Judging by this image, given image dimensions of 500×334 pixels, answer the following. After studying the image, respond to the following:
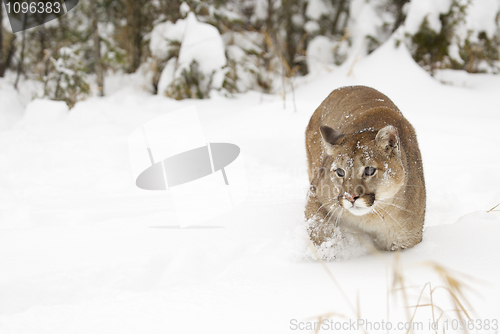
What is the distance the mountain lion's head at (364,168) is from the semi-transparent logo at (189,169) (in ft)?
3.67

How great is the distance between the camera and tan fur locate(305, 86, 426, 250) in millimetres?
2162

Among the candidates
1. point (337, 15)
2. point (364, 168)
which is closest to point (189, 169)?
point (364, 168)

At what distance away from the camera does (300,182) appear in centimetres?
405

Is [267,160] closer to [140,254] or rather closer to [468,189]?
[468,189]

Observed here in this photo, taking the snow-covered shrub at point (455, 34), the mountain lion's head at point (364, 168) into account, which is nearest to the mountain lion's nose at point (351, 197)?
the mountain lion's head at point (364, 168)

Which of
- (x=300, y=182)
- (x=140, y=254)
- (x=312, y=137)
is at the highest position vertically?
(x=312, y=137)

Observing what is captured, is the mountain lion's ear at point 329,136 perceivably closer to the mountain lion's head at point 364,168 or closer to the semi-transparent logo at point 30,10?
the mountain lion's head at point 364,168

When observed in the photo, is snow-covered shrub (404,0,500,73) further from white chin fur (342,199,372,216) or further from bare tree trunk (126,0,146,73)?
white chin fur (342,199,372,216)

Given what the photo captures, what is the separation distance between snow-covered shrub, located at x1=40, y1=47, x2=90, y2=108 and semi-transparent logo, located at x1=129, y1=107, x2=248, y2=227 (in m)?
2.14

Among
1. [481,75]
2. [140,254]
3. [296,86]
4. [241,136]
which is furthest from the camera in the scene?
[296,86]

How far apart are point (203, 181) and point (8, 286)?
214 centimetres

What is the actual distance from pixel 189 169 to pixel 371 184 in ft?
8.36

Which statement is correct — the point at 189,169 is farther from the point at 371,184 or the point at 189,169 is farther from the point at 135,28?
the point at 135,28

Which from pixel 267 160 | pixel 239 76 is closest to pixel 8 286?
pixel 267 160
